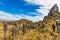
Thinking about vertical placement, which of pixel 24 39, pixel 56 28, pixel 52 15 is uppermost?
pixel 52 15

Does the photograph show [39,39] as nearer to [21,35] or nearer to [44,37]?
[44,37]

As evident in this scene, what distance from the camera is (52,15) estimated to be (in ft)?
589

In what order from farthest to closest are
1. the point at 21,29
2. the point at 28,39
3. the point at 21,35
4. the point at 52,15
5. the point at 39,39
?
the point at 52,15, the point at 21,29, the point at 21,35, the point at 28,39, the point at 39,39

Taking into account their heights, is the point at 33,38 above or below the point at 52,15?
below

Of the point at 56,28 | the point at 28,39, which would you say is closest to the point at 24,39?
the point at 28,39

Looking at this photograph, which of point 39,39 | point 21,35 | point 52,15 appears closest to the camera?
point 39,39

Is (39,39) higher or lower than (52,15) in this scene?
lower

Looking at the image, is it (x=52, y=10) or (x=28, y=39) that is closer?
(x=28, y=39)

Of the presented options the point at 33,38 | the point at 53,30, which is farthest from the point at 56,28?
the point at 33,38

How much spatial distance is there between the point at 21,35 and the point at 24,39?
1011cm

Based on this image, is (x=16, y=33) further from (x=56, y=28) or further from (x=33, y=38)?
(x=56, y=28)

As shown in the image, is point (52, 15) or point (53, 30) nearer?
point (53, 30)

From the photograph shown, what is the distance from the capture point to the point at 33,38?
110750mm

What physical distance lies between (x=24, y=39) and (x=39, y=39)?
49.0 ft
